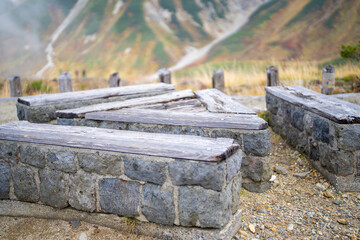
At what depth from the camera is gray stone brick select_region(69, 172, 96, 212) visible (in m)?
2.44

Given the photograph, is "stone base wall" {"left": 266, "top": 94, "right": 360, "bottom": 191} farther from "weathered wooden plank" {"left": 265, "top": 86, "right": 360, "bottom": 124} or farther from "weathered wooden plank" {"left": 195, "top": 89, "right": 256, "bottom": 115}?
"weathered wooden plank" {"left": 195, "top": 89, "right": 256, "bottom": 115}

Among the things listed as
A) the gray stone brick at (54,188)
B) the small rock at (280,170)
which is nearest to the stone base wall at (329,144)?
the small rock at (280,170)

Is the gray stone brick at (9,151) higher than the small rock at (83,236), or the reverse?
the gray stone brick at (9,151)

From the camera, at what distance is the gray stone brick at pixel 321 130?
11.1 ft

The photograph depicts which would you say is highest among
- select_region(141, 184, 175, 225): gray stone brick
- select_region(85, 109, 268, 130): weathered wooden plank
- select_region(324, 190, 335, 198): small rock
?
select_region(85, 109, 268, 130): weathered wooden plank

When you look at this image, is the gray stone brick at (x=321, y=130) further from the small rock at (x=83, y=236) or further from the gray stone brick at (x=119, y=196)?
the small rock at (x=83, y=236)

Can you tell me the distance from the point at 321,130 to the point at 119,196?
2.49 m

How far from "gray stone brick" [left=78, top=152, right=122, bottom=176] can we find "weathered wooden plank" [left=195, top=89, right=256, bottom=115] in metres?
1.61

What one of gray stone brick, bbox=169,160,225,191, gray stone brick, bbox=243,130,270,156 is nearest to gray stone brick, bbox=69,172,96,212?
gray stone brick, bbox=169,160,225,191

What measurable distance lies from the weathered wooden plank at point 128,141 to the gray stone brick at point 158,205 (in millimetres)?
281

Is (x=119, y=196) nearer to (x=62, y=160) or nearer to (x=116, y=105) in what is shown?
(x=62, y=160)

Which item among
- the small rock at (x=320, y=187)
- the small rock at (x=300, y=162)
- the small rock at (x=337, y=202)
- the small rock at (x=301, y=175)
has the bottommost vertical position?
the small rock at (x=337, y=202)

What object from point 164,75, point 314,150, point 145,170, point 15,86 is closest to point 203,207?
point 145,170

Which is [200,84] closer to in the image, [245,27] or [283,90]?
[283,90]
